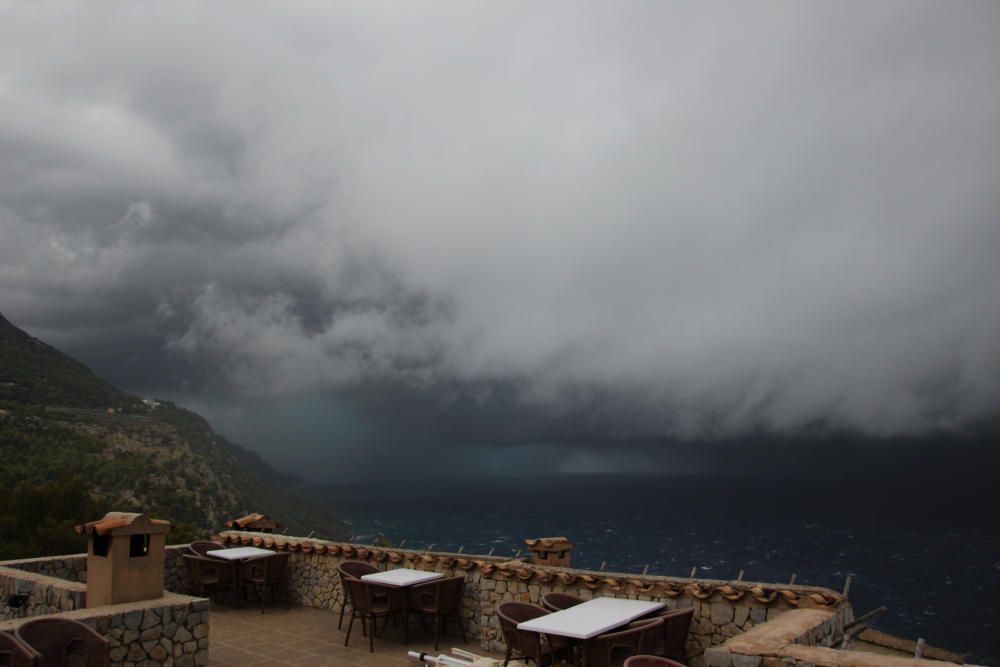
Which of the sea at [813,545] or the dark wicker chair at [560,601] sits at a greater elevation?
the dark wicker chair at [560,601]

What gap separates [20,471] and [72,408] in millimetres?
18648

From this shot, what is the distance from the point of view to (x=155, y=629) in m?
8.09

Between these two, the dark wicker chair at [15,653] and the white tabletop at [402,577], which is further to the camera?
the white tabletop at [402,577]

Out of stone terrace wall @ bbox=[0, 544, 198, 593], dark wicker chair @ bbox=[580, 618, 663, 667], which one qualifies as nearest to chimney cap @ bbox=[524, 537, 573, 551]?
dark wicker chair @ bbox=[580, 618, 663, 667]

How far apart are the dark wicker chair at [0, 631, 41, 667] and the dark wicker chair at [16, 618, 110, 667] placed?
0.42 m

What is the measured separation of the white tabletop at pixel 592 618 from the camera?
6.68 m

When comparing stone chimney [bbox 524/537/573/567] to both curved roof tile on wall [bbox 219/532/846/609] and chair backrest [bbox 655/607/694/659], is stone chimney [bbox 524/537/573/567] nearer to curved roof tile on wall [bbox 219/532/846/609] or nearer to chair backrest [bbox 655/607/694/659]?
curved roof tile on wall [bbox 219/532/846/609]

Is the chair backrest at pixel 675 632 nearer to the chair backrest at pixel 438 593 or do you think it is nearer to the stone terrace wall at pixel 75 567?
the chair backrest at pixel 438 593

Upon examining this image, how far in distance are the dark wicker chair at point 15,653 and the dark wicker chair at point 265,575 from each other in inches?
238

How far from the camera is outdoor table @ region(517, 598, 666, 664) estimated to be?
6676mm

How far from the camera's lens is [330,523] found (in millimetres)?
92812

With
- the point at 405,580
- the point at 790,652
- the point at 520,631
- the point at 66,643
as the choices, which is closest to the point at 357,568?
the point at 405,580

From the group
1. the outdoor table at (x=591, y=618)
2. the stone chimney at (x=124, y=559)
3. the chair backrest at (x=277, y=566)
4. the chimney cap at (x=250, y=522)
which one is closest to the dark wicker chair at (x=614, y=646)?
the outdoor table at (x=591, y=618)

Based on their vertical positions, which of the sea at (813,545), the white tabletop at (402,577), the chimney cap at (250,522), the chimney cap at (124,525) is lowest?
the sea at (813,545)
